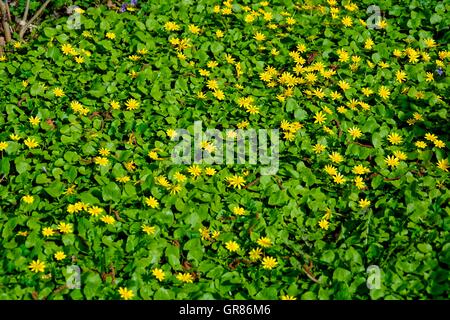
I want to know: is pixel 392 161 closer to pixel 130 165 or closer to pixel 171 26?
pixel 130 165

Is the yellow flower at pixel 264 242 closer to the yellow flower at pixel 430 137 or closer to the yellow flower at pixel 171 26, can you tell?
the yellow flower at pixel 430 137

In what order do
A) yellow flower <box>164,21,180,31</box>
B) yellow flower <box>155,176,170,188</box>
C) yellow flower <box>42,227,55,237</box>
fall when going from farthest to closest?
yellow flower <box>164,21,180,31</box> → yellow flower <box>155,176,170,188</box> → yellow flower <box>42,227,55,237</box>

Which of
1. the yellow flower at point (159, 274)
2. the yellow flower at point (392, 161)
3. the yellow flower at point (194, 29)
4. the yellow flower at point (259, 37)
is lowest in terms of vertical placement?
the yellow flower at point (159, 274)

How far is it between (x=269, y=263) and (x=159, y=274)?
1.91 ft

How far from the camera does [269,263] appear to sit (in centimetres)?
316

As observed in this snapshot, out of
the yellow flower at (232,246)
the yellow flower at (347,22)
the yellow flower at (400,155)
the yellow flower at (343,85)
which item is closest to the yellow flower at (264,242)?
the yellow flower at (232,246)

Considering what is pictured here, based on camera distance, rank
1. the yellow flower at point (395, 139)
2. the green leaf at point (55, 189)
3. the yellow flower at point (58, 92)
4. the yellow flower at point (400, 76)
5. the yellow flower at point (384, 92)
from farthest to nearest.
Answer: the yellow flower at point (400, 76) → the yellow flower at point (384, 92) → the yellow flower at point (58, 92) → the yellow flower at point (395, 139) → the green leaf at point (55, 189)

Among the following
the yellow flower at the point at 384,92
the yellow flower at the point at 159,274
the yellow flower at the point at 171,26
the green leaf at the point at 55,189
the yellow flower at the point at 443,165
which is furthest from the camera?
the yellow flower at the point at 171,26

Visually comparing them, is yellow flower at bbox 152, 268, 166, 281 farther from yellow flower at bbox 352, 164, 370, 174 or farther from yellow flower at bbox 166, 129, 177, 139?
yellow flower at bbox 352, 164, 370, 174

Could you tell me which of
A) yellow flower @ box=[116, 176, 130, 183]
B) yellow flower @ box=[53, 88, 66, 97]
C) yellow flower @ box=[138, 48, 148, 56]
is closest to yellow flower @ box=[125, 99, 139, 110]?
yellow flower @ box=[53, 88, 66, 97]

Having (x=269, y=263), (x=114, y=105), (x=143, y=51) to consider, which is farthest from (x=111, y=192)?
(x=143, y=51)

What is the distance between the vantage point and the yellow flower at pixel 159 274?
3.06 metres

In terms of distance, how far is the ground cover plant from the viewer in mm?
3100
